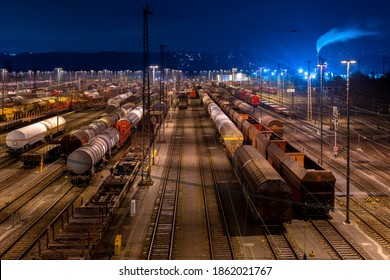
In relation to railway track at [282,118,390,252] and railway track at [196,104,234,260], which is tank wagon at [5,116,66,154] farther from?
railway track at [282,118,390,252]

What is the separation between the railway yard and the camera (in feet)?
67.2

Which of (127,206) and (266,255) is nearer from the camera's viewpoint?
(266,255)

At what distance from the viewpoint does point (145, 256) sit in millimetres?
19766

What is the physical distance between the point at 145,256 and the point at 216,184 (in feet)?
48.6

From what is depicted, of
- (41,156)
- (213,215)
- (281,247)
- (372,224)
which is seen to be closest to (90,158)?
(41,156)

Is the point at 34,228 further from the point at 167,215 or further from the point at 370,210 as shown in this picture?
the point at 370,210

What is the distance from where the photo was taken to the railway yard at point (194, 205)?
20484mm

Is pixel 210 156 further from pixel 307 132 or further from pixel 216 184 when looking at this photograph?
pixel 307 132

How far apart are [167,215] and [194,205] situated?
9.10 feet

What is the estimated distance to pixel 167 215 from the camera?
26.2 m

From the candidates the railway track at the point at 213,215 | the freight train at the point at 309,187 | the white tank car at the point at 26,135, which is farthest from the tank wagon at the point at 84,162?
the freight train at the point at 309,187

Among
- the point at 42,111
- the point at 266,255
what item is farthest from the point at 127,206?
the point at 42,111

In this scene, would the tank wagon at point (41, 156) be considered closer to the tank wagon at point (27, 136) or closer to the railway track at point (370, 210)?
the tank wagon at point (27, 136)

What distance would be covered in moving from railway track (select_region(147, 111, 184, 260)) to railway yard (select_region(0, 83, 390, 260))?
7cm
